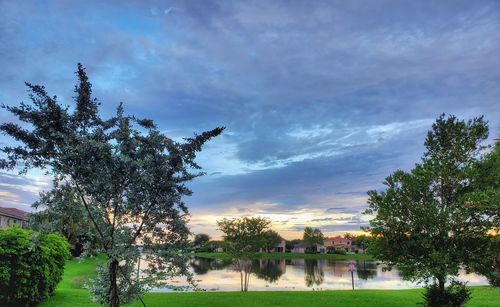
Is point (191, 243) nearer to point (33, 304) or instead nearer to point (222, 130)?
point (222, 130)

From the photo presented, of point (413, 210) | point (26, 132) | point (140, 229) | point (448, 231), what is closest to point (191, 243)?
point (140, 229)

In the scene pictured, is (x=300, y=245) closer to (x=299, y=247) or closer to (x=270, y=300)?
(x=299, y=247)

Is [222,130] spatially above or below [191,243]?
above

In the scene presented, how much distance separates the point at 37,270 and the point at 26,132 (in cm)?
857

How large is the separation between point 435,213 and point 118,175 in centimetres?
1077

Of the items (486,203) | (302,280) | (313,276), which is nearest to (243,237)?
(302,280)

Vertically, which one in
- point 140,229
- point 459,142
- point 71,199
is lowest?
point 140,229

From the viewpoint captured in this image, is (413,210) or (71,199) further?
(413,210)

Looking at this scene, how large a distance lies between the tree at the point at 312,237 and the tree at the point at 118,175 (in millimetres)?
157923

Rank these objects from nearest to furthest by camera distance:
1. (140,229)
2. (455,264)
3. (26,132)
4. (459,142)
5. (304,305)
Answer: (26,132), (140,229), (455,264), (459,142), (304,305)

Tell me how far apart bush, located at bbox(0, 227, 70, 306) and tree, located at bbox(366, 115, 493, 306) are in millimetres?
12967

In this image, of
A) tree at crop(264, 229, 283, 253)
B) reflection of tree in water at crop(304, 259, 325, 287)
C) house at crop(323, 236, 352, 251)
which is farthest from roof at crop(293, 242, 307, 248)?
reflection of tree in water at crop(304, 259, 325, 287)

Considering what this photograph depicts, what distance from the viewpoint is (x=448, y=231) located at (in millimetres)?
14914

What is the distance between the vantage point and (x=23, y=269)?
1630 cm
